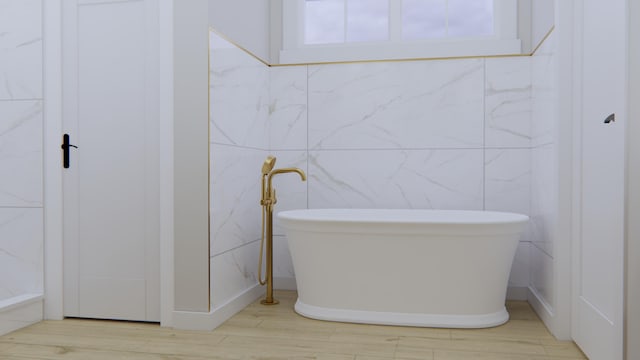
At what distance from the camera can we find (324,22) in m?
3.82

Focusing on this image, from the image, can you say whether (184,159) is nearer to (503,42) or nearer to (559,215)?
(559,215)

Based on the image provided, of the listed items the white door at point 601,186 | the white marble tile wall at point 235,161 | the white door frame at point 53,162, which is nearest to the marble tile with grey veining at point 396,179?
the white marble tile wall at point 235,161

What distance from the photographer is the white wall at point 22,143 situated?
297 cm

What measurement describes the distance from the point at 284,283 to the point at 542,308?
64.7 inches

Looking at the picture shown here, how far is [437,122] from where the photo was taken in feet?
11.6

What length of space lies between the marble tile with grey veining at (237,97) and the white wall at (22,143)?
3.20 feet

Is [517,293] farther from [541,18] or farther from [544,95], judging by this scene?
[541,18]

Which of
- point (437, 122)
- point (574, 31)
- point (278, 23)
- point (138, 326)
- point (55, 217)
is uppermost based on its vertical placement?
point (278, 23)

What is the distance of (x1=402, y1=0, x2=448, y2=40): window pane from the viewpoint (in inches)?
144

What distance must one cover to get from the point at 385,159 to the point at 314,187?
51 cm

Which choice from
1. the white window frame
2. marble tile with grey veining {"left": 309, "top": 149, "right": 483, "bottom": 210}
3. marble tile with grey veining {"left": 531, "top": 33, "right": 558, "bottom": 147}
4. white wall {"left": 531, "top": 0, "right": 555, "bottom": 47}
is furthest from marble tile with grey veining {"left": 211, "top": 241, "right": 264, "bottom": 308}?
white wall {"left": 531, "top": 0, "right": 555, "bottom": 47}

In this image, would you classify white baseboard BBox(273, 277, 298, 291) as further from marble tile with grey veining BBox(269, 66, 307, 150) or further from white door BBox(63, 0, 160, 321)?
white door BBox(63, 0, 160, 321)

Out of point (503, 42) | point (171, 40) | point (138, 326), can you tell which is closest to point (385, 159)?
point (503, 42)

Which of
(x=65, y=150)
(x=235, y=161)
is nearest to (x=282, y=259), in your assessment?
(x=235, y=161)
